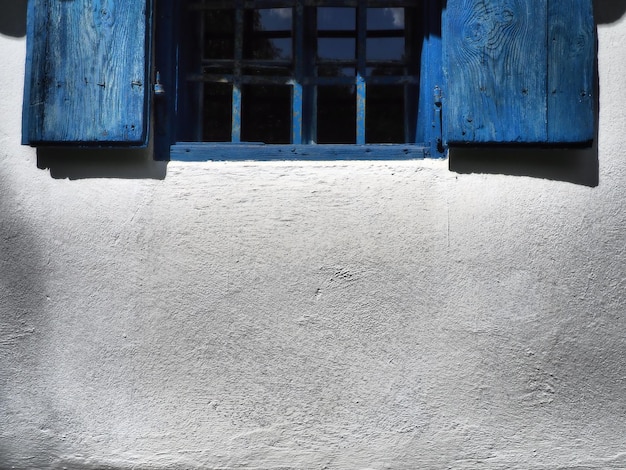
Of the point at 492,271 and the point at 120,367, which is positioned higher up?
the point at 492,271

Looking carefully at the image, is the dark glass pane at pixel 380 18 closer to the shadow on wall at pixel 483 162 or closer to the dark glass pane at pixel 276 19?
the dark glass pane at pixel 276 19

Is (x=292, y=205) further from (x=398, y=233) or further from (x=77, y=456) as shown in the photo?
(x=77, y=456)

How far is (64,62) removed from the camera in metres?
2.87

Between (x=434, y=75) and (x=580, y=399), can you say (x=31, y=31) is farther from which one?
(x=580, y=399)

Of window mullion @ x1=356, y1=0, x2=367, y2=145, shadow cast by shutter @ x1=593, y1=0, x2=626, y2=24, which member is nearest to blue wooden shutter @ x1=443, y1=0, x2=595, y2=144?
shadow cast by shutter @ x1=593, y1=0, x2=626, y2=24

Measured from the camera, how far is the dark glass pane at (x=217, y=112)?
3.24 m

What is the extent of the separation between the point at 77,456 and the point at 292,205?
1.33 meters

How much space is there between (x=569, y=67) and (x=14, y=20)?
2.26 m

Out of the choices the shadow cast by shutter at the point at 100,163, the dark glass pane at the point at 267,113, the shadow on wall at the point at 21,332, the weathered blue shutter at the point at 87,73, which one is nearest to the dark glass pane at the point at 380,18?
the dark glass pane at the point at 267,113

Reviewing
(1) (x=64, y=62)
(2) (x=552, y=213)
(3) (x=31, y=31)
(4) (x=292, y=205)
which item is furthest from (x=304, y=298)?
(3) (x=31, y=31)

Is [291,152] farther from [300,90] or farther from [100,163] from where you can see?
[100,163]

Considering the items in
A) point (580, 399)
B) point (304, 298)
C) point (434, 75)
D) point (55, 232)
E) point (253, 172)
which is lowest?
point (580, 399)

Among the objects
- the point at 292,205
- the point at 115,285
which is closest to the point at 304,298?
the point at 292,205

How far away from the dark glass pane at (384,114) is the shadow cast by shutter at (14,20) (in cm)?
150
